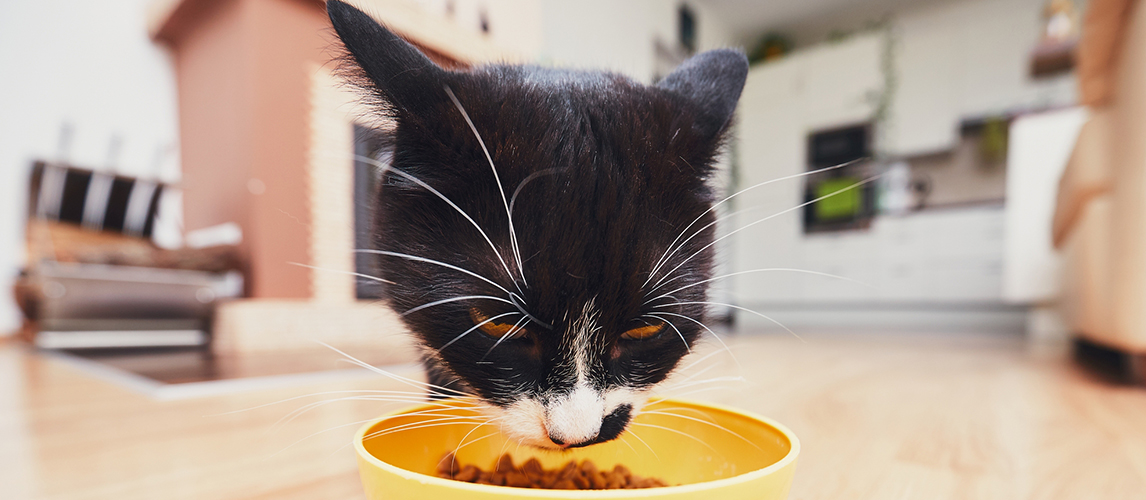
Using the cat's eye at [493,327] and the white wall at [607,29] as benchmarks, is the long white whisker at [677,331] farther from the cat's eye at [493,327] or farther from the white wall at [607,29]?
the white wall at [607,29]

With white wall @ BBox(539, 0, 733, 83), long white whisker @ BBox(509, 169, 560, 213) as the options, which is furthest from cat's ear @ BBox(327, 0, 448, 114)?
white wall @ BBox(539, 0, 733, 83)

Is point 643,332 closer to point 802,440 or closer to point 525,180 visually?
point 525,180

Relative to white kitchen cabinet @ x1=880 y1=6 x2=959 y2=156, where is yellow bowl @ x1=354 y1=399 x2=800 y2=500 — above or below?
below

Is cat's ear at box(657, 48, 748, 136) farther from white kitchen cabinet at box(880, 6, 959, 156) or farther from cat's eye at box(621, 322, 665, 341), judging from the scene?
white kitchen cabinet at box(880, 6, 959, 156)

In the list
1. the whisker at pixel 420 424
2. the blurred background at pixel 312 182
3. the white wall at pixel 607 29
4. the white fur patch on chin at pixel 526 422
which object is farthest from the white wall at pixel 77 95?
the white fur patch on chin at pixel 526 422

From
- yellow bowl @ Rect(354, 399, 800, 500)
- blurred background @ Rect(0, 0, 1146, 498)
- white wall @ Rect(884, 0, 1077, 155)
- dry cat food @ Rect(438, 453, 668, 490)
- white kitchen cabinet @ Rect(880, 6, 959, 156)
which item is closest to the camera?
yellow bowl @ Rect(354, 399, 800, 500)

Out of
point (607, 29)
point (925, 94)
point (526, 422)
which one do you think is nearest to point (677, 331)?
point (526, 422)
